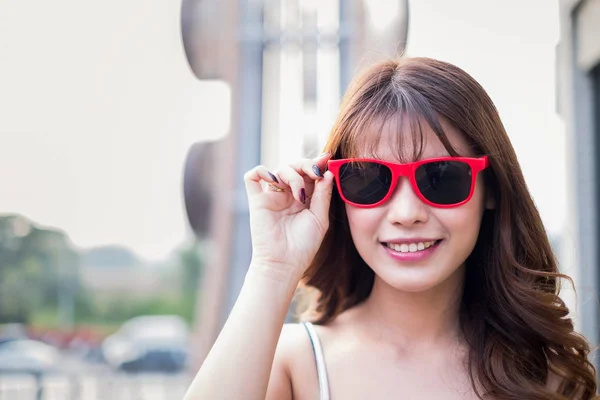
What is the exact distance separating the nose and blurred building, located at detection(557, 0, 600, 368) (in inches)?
111

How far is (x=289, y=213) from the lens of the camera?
4.68ft

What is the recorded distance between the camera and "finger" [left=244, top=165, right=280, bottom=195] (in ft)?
4.52

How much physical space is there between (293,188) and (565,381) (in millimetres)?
715

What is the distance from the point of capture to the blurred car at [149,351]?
2380 cm

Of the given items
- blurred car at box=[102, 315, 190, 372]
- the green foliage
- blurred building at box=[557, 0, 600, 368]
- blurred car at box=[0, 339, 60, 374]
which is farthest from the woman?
the green foliage

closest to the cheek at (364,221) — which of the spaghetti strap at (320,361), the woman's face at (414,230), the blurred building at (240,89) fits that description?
the woman's face at (414,230)

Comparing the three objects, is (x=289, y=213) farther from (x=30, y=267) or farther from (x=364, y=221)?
(x=30, y=267)

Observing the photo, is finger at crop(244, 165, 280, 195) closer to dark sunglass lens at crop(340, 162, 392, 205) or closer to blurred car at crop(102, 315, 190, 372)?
dark sunglass lens at crop(340, 162, 392, 205)

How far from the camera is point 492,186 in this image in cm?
142

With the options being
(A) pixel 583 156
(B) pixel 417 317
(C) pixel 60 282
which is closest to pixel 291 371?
(B) pixel 417 317

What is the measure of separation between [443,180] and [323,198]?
0.88ft

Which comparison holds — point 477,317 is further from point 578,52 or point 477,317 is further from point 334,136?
point 578,52

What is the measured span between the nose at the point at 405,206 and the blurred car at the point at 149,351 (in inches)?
873

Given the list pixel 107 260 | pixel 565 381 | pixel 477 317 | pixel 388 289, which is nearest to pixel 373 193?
pixel 388 289
